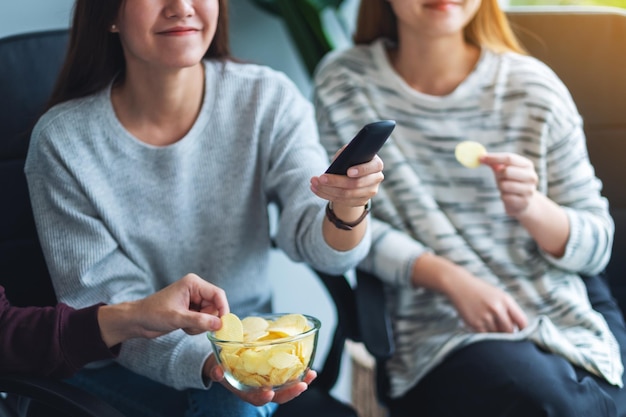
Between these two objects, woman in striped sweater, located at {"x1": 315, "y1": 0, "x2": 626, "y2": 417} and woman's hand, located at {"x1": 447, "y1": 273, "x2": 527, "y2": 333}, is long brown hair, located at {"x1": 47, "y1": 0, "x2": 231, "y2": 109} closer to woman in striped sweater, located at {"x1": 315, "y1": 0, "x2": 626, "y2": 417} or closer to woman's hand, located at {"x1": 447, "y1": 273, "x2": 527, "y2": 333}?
woman in striped sweater, located at {"x1": 315, "y1": 0, "x2": 626, "y2": 417}

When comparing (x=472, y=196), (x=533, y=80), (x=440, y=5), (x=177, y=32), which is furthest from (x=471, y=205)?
(x=177, y=32)

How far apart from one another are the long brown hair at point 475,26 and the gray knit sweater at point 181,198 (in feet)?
0.98

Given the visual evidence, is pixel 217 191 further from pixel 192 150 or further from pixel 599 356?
pixel 599 356

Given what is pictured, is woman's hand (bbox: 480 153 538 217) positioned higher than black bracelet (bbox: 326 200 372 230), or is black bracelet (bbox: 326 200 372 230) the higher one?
black bracelet (bbox: 326 200 372 230)

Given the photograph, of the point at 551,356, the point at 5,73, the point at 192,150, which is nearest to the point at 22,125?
the point at 5,73

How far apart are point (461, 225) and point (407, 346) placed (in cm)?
25

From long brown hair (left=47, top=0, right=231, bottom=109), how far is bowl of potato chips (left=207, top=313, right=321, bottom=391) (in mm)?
579

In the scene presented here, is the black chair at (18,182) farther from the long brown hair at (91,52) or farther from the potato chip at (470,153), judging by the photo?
the potato chip at (470,153)

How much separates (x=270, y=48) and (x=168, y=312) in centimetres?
136

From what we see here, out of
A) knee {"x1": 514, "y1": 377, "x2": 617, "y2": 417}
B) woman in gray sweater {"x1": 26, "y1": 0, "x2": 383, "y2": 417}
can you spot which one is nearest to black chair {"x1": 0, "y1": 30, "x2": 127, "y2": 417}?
woman in gray sweater {"x1": 26, "y1": 0, "x2": 383, "y2": 417}

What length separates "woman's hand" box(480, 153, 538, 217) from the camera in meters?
1.48

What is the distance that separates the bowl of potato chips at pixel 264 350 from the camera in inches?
42.7

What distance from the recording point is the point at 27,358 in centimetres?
125

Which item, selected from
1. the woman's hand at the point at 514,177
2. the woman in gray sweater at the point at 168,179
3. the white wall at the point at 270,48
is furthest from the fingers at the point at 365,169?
the white wall at the point at 270,48
